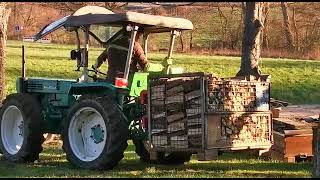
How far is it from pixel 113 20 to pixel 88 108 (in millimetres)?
1277

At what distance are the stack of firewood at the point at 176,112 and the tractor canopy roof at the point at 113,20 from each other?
1.07 m

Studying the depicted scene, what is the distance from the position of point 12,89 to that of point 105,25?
12.6 metres

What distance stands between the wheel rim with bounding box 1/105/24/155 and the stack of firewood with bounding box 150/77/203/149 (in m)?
2.83

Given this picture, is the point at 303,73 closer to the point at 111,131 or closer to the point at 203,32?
the point at 203,32

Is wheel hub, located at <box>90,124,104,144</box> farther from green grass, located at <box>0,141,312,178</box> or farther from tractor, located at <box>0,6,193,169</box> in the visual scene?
green grass, located at <box>0,141,312,178</box>

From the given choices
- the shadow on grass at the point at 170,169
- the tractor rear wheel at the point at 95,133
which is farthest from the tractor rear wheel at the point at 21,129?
the tractor rear wheel at the point at 95,133

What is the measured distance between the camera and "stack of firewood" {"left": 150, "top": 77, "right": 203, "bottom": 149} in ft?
27.4

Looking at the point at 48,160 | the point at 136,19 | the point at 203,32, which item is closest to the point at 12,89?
the point at 48,160

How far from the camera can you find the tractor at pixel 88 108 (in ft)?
29.1

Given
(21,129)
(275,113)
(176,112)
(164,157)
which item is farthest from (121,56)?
(275,113)

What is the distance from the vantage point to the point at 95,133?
365 inches

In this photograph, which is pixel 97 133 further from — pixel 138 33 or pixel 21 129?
pixel 21 129

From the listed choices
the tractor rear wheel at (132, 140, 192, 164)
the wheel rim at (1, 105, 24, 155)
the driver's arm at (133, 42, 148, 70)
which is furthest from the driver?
the wheel rim at (1, 105, 24, 155)

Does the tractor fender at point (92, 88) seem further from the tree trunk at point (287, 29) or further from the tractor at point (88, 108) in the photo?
the tree trunk at point (287, 29)
